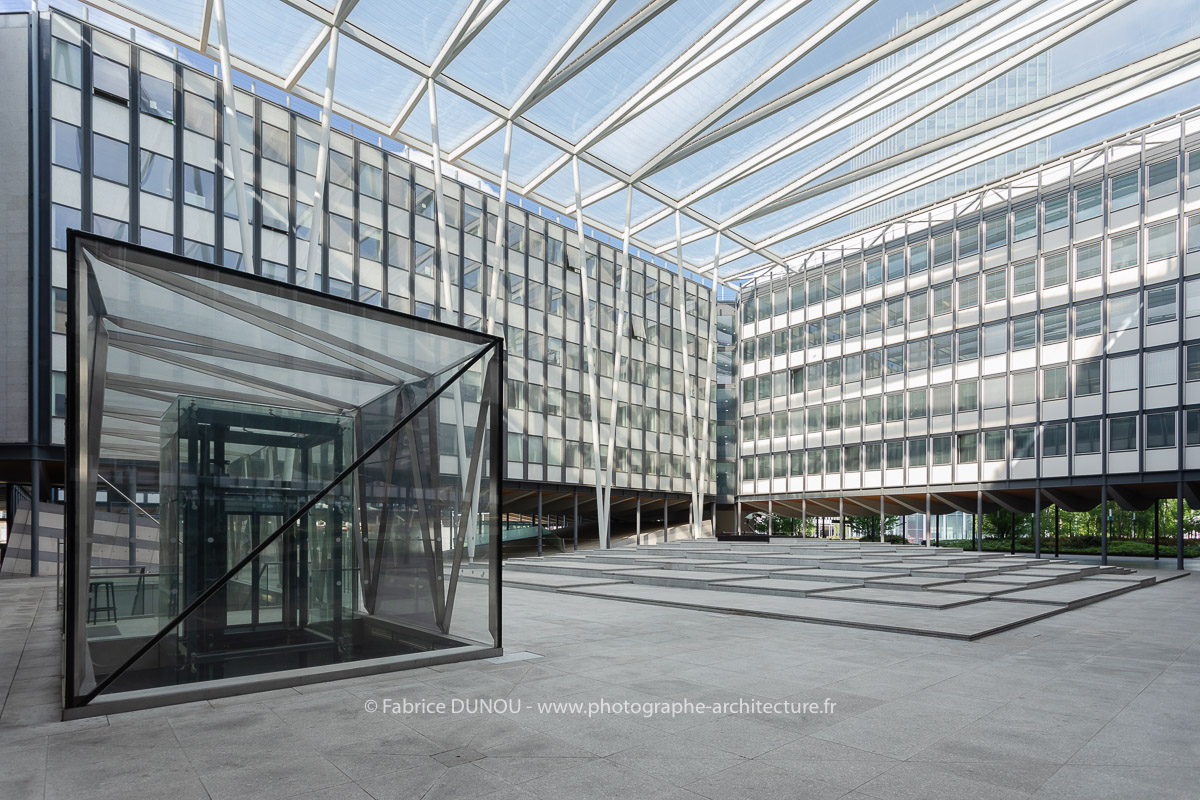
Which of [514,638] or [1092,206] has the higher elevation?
[1092,206]

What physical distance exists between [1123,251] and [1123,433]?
27.9 ft

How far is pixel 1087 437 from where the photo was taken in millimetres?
35312

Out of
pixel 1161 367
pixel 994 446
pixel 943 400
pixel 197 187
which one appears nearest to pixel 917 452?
pixel 943 400

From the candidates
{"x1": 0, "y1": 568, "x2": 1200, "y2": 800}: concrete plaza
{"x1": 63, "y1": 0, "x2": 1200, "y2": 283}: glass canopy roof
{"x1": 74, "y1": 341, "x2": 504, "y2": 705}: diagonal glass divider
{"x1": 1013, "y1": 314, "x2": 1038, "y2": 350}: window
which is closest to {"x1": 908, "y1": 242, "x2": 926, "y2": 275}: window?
{"x1": 1013, "y1": 314, "x2": 1038, "y2": 350}: window

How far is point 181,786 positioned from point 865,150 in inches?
1318

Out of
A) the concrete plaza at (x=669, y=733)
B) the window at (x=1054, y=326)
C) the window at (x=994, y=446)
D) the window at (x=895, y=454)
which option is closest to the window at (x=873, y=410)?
the window at (x=895, y=454)

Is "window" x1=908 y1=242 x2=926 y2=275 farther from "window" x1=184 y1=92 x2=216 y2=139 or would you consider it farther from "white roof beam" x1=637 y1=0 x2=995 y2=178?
"window" x1=184 y1=92 x2=216 y2=139

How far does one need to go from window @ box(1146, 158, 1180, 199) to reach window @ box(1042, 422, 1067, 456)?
11.3 metres

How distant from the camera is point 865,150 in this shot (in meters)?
32.0

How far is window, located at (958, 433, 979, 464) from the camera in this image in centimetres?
3991

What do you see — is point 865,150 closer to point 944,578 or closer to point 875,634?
point 944,578

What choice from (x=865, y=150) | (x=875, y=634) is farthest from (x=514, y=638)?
(x=865, y=150)

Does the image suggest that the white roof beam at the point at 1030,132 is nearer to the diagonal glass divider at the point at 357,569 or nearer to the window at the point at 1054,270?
the window at the point at 1054,270

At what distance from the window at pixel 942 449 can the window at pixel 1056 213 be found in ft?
39.6
